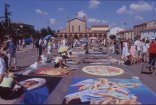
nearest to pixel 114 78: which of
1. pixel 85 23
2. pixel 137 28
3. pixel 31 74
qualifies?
pixel 31 74

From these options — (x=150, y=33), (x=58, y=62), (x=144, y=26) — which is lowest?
(x=58, y=62)

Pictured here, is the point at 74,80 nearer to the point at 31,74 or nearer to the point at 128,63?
the point at 31,74

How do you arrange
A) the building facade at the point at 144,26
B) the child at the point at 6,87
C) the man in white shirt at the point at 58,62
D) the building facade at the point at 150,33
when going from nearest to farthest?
the child at the point at 6,87 < the man in white shirt at the point at 58,62 < the building facade at the point at 150,33 < the building facade at the point at 144,26

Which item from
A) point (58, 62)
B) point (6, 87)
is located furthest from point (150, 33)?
point (6, 87)

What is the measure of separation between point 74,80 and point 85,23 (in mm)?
120507

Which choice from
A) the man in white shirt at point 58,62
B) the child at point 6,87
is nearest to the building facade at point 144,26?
the man in white shirt at point 58,62

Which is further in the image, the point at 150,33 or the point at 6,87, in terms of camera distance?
the point at 150,33

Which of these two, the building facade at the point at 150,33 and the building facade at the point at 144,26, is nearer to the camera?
the building facade at the point at 150,33

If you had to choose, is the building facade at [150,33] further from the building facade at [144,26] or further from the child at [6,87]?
the child at [6,87]

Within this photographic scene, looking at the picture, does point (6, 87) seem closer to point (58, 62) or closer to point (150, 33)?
point (58, 62)

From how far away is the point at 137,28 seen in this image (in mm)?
112125

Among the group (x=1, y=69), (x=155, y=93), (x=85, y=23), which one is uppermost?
(x=85, y=23)

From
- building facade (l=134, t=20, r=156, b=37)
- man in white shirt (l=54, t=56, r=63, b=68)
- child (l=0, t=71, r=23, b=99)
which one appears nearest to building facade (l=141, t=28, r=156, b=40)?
Result: building facade (l=134, t=20, r=156, b=37)

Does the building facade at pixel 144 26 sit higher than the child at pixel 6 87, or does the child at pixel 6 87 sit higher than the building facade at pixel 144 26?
the building facade at pixel 144 26
